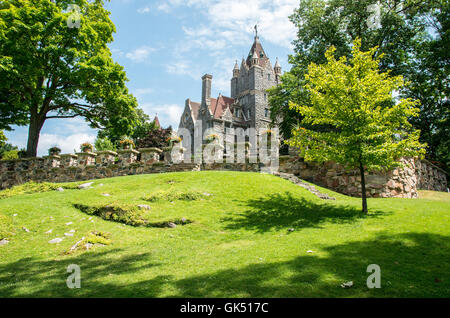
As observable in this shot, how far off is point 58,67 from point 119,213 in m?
15.1

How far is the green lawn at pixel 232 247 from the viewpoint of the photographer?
190 inches

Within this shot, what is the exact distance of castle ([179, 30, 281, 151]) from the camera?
6341 centimetres

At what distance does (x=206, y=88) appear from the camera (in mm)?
65438

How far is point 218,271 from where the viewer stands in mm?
5551

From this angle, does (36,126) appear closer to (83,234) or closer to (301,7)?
(83,234)

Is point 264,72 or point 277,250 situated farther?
point 264,72

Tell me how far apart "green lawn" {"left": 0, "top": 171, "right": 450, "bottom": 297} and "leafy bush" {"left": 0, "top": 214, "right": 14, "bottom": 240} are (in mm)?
86

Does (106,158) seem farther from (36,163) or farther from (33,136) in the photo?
(33,136)

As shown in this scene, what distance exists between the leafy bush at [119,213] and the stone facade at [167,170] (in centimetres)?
752

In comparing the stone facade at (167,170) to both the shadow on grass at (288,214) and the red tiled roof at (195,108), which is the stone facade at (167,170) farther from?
the red tiled roof at (195,108)

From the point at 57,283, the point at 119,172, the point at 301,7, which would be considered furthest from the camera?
the point at 301,7

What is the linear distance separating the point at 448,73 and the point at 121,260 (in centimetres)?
3104

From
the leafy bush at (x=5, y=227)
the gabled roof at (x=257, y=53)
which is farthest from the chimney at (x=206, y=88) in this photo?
the leafy bush at (x=5, y=227)

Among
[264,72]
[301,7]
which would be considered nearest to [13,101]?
[301,7]
